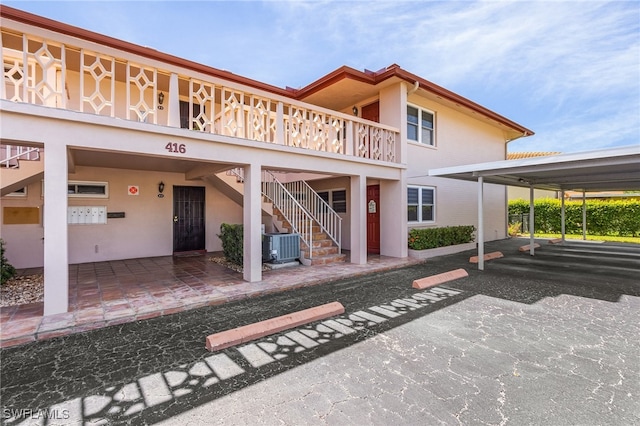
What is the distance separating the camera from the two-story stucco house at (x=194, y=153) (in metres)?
4.38

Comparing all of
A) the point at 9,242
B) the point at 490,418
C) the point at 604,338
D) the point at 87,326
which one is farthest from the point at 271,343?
the point at 9,242

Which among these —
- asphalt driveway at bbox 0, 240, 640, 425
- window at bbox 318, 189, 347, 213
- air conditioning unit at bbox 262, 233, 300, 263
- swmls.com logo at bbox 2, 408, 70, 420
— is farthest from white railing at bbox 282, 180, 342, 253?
swmls.com logo at bbox 2, 408, 70, 420

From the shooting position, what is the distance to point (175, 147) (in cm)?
522

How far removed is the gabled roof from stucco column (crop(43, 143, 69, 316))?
2673 millimetres

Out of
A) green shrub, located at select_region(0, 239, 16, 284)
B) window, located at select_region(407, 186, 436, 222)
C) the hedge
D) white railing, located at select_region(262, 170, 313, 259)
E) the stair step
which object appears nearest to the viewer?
green shrub, located at select_region(0, 239, 16, 284)

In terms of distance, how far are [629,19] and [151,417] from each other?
14.6m

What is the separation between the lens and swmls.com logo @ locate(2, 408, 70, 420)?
2.35 m

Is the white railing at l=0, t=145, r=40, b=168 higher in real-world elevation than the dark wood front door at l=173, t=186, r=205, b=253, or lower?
higher

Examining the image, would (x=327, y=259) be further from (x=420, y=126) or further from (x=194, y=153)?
(x=420, y=126)

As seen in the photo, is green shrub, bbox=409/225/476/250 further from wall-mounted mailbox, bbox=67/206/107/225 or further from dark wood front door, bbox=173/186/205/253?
wall-mounted mailbox, bbox=67/206/107/225

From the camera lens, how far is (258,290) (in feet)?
18.7

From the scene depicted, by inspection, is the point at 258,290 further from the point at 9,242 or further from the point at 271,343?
the point at 9,242

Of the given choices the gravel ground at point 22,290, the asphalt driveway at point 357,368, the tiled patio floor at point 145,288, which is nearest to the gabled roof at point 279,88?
the gravel ground at point 22,290

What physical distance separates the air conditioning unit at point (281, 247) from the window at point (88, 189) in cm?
497
